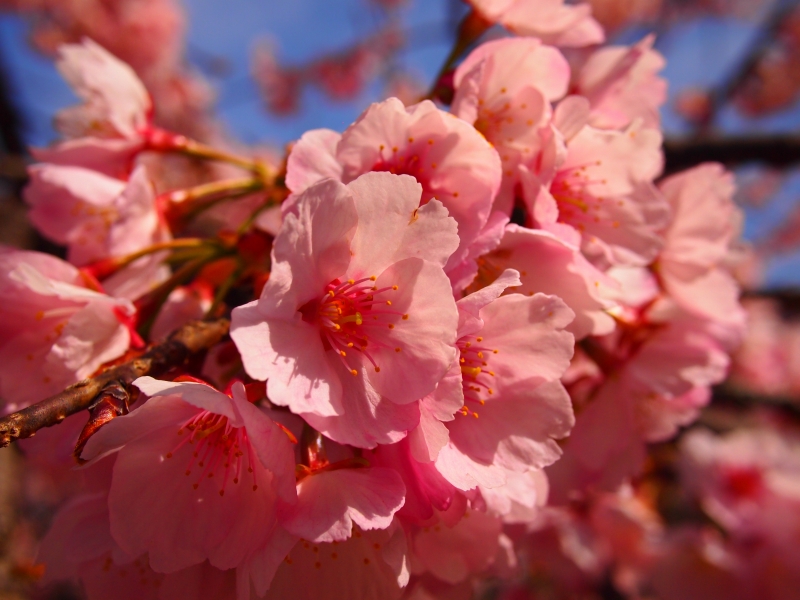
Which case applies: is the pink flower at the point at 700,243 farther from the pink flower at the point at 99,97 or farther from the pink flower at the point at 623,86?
the pink flower at the point at 99,97

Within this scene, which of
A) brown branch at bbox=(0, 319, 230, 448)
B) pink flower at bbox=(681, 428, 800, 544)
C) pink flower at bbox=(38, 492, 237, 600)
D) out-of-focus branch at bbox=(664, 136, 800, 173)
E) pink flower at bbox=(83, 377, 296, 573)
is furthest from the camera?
out-of-focus branch at bbox=(664, 136, 800, 173)

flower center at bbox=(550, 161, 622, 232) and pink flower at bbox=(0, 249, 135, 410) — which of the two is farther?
flower center at bbox=(550, 161, 622, 232)

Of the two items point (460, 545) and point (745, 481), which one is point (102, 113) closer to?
point (460, 545)

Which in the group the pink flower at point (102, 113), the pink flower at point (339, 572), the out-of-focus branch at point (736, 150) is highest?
the pink flower at point (102, 113)

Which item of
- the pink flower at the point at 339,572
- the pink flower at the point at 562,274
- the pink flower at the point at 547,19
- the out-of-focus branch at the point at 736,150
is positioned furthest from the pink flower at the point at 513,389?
the out-of-focus branch at the point at 736,150

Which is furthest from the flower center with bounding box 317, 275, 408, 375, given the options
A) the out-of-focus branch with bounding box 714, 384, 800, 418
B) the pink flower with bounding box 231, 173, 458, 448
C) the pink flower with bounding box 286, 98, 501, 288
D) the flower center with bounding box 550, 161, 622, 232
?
the out-of-focus branch with bounding box 714, 384, 800, 418

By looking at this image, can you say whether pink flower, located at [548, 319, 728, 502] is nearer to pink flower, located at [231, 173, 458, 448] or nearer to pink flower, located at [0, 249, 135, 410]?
pink flower, located at [231, 173, 458, 448]

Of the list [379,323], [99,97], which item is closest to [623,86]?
[379,323]

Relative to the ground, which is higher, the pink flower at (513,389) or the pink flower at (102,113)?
the pink flower at (102,113)
